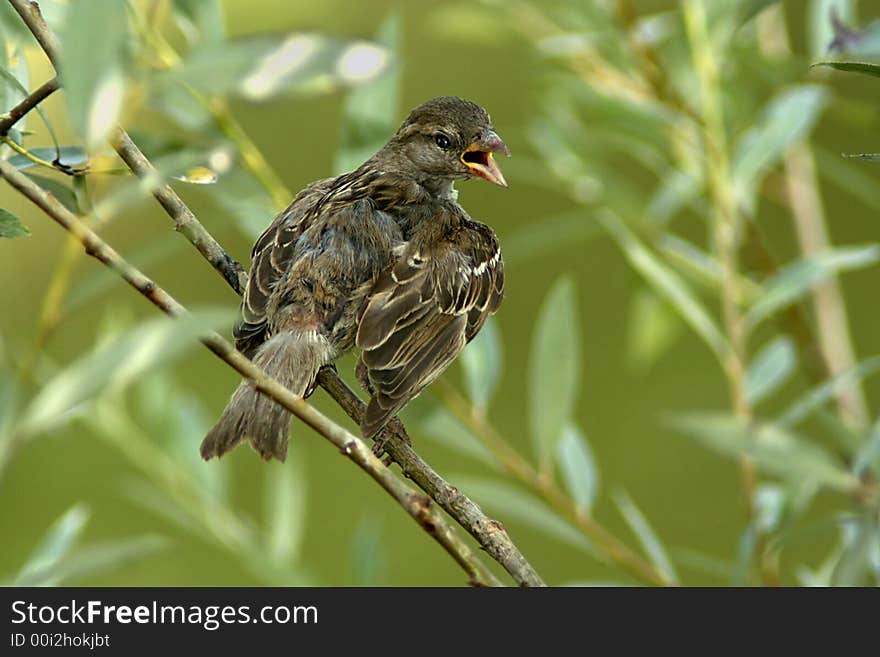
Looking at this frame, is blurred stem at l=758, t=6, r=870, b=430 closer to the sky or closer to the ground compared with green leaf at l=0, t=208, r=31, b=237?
closer to the sky

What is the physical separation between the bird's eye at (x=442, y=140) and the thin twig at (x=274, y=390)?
1.39 m

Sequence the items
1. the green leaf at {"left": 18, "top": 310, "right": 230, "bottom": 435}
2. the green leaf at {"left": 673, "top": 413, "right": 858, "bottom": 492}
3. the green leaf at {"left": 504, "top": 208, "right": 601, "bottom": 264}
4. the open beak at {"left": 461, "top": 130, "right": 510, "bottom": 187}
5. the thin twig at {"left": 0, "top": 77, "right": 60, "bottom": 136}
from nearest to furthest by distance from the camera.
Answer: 1. the green leaf at {"left": 18, "top": 310, "right": 230, "bottom": 435}
2. the thin twig at {"left": 0, "top": 77, "right": 60, "bottom": 136}
3. the green leaf at {"left": 673, "top": 413, "right": 858, "bottom": 492}
4. the green leaf at {"left": 504, "top": 208, "right": 601, "bottom": 264}
5. the open beak at {"left": 461, "top": 130, "right": 510, "bottom": 187}

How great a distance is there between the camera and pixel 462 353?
2109mm

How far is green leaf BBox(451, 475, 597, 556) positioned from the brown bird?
0.18m

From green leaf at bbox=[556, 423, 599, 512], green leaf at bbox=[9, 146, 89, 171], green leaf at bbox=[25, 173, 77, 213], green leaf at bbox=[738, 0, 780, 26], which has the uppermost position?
green leaf at bbox=[738, 0, 780, 26]

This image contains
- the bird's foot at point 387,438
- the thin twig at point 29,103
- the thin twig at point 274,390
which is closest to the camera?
the thin twig at point 274,390

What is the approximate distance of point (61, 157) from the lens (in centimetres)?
121

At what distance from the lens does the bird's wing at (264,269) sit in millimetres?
1959

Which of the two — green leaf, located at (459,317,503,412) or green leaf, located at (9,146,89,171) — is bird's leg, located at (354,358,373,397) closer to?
green leaf, located at (459,317,503,412)

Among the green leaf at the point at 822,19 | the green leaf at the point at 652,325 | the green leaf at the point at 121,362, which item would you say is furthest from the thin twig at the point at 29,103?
the green leaf at the point at 652,325

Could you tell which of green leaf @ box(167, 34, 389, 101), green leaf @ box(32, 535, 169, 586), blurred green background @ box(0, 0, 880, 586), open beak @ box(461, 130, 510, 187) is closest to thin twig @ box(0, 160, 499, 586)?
blurred green background @ box(0, 0, 880, 586)

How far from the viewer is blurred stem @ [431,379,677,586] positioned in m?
1.75

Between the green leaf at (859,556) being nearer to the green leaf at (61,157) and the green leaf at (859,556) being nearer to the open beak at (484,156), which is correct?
the green leaf at (61,157)
